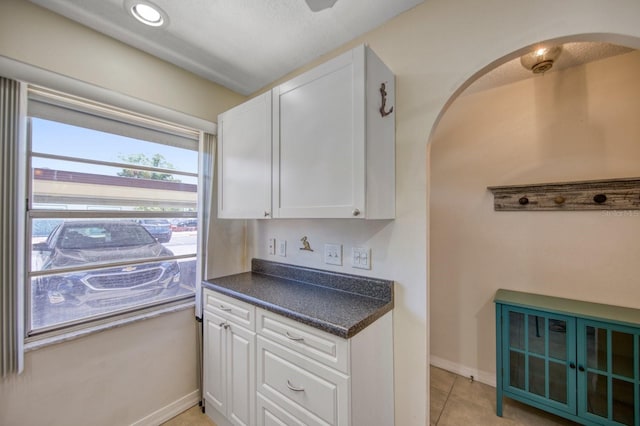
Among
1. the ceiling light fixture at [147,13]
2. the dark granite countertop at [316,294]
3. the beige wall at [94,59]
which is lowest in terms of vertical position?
the dark granite countertop at [316,294]

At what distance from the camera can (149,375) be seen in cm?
Answer: 168

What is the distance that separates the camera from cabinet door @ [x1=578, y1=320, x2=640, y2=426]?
1.40 meters

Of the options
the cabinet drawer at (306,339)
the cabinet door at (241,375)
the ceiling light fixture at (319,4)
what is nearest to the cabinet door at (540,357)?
the cabinet drawer at (306,339)

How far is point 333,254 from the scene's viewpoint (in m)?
1.61

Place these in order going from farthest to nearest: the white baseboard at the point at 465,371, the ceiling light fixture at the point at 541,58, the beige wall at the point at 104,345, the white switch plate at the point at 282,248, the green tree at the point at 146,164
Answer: the white baseboard at the point at 465,371, the white switch plate at the point at 282,248, the green tree at the point at 146,164, the ceiling light fixture at the point at 541,58, the beige wall at the point at 104,345

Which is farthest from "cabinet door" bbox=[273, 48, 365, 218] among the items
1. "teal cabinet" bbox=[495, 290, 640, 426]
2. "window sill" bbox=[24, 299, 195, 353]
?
"teal cabinet" bbox=[495, 290, 640, 426]

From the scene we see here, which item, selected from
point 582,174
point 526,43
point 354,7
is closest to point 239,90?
point 354,7

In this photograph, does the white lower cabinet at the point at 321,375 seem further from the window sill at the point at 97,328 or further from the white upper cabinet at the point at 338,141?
the window sill at the point at 97,328

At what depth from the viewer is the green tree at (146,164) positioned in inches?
64.0

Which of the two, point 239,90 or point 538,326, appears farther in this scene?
point 239,90

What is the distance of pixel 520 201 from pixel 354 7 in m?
1.85

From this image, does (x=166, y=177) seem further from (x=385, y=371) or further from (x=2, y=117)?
(x=385, y=371)

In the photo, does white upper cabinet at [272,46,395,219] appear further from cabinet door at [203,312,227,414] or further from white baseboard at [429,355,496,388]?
white baseboard at [429,355,496,388]

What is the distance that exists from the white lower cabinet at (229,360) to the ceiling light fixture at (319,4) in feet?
5.42
